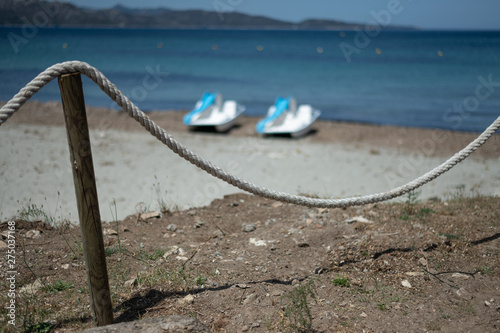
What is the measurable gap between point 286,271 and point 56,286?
1991 millimetres

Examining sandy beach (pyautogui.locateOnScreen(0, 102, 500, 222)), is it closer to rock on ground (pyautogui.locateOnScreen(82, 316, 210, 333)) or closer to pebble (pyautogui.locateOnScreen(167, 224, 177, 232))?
pebble (pyautogui.locateOnScreen(167, 224, 177, 232))

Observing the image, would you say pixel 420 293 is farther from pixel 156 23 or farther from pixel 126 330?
pixel 156 23

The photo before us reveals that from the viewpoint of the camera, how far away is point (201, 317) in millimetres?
2998

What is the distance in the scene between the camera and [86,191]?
8.52ft

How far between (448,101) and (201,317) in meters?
19.3

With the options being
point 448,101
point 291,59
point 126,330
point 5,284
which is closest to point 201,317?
point 126,330

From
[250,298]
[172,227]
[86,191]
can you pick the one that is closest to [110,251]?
[172,227]

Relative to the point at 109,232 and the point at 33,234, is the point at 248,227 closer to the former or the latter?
the point at 109,232
